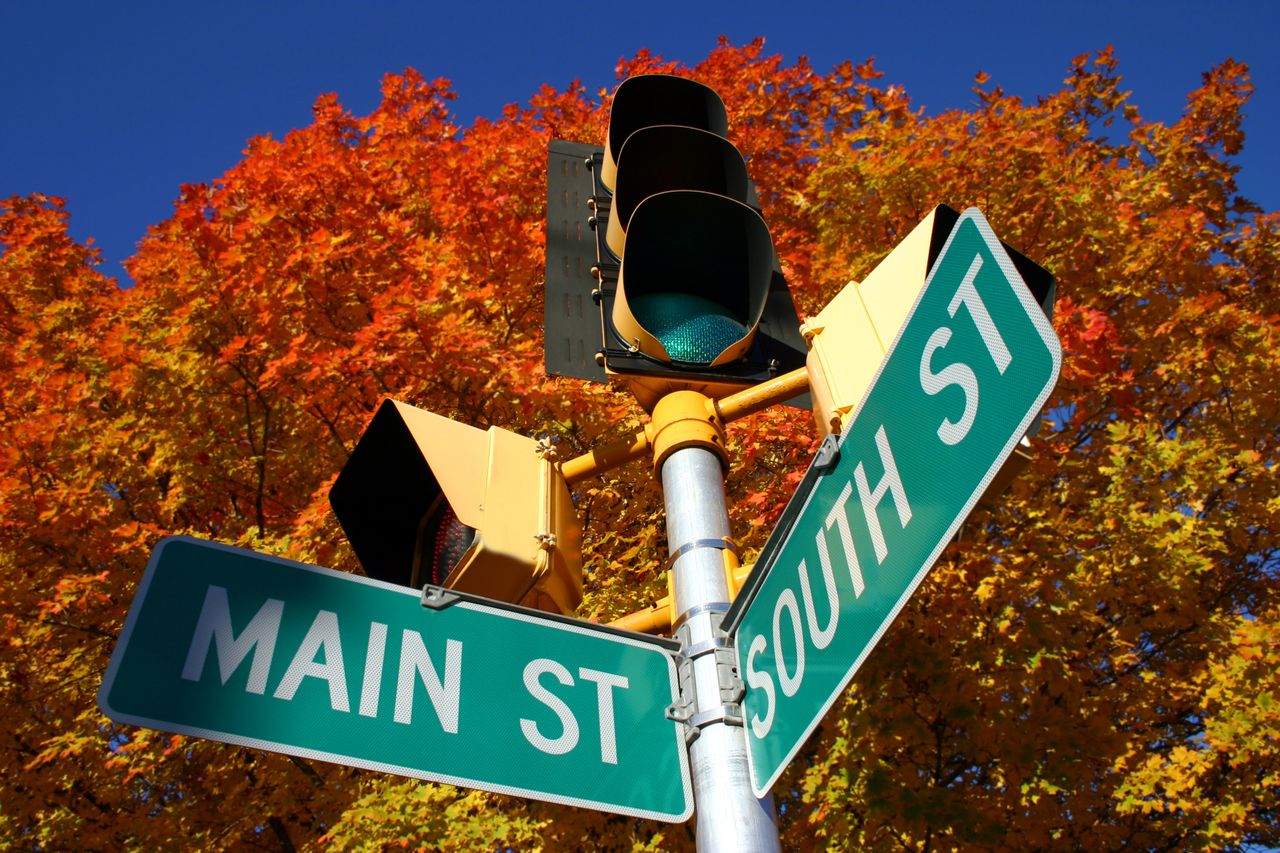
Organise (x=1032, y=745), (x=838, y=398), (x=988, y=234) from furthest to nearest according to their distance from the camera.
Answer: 1. (x=1032, y=745)
2. (x=838, y=398)
3. (x=988, y=234)

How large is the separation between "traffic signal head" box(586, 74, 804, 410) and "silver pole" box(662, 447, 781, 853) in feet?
1.45

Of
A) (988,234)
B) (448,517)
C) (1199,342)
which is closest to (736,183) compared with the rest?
(448,517)

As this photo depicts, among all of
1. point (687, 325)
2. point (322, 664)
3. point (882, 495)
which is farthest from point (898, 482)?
point (687, 325)

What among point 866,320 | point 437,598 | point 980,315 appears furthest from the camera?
point 866,320

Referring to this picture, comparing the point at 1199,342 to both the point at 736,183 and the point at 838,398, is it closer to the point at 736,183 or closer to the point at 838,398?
the point at 736,183

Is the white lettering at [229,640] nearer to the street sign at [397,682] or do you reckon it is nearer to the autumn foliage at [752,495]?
the street sign at [397,682]

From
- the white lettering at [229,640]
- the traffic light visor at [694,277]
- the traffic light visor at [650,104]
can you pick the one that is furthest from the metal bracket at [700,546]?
the traffic light visor at [650,104]

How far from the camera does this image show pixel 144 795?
825 cm

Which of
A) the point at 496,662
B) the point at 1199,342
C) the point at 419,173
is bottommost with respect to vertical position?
the point at 496,662

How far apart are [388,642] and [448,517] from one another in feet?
2.50

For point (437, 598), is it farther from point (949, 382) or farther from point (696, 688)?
point (949, 382)

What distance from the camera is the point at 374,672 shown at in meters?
2.18

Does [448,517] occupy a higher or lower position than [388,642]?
higher

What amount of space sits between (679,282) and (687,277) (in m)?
0.03
